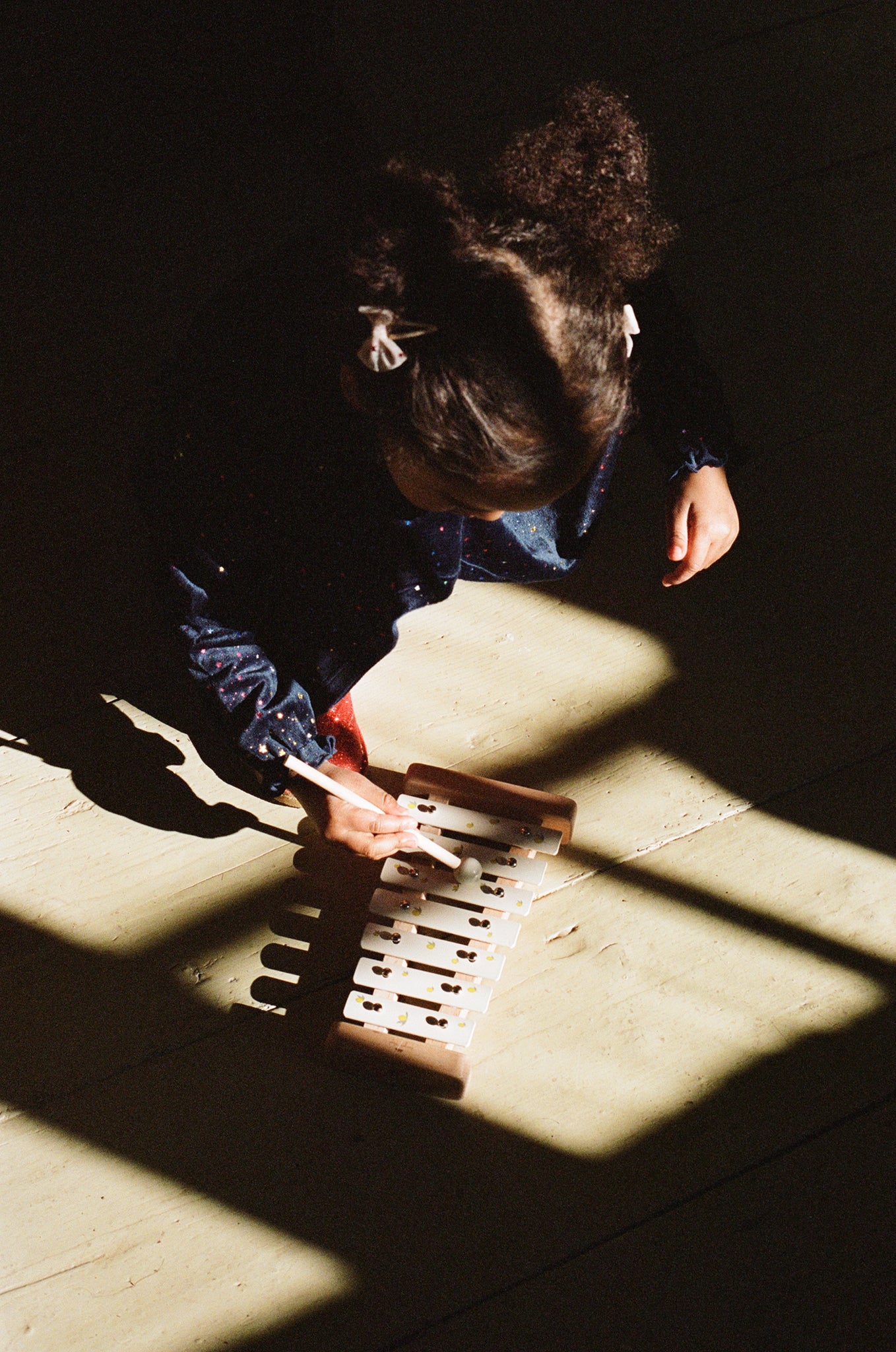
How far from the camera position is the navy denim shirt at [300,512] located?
2.78 feet

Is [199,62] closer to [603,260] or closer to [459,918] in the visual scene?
[603,260]

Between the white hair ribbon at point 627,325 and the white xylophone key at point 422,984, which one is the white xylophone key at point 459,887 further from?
the white hair ribbon at point 627,325

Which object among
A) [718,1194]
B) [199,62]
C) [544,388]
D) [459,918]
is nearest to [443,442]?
[544,388]

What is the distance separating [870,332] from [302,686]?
843mm

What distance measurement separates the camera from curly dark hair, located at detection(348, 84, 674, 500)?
2.28 feet

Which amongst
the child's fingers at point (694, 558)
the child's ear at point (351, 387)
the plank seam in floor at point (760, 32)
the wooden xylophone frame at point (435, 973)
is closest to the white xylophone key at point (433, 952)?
the wooden xylophone frame at point (435, 973)

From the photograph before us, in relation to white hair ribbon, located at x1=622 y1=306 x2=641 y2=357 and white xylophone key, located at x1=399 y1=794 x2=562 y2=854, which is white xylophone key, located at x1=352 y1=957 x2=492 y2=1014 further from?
white hair ribbon, located at x1=622 y1=306 x2=641 y2=357

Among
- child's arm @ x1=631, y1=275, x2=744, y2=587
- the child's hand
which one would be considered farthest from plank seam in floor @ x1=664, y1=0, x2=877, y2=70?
the child's hand

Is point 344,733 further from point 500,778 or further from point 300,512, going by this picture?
point 300,512

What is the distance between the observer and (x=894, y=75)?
4.58 feet

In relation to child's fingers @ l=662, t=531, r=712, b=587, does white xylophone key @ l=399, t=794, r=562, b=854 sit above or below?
below

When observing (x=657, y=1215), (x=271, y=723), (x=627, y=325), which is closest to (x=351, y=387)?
(x=627, y=325)

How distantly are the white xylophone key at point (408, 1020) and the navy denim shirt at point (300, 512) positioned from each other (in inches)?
9.1

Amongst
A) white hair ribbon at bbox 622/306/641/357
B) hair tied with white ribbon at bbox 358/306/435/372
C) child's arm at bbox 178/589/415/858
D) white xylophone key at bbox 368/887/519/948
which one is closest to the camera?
hair tied with white ribbon at bbox 358/306/435/372
